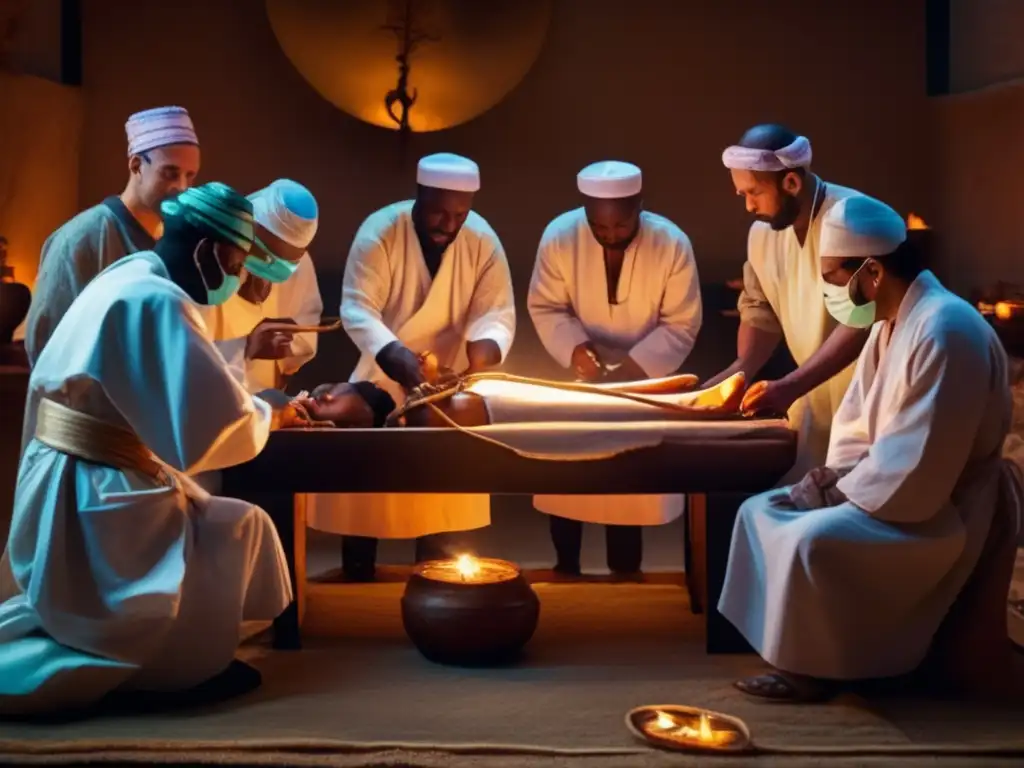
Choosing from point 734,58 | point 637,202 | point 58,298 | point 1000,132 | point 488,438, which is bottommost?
point 488,438

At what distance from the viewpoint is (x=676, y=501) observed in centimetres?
572

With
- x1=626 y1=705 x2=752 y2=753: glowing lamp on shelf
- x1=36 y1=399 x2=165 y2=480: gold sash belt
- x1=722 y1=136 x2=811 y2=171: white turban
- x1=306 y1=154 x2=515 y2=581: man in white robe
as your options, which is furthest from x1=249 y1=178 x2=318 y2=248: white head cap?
x1=626 y1=705 x2=752 y2=753: glowing lamp on shelf

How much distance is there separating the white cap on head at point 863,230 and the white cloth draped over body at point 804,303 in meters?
0.69

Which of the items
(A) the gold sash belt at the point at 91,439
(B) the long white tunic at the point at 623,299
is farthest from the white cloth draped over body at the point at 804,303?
(A) the gold sash belt at the point at 91,439

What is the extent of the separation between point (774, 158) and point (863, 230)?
0.89 meters

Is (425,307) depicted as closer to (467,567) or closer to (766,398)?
(467,567)

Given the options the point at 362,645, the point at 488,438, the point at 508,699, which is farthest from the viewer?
the point at 362,645

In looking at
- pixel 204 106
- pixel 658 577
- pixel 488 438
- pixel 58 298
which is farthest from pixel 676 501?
pixel 204 106

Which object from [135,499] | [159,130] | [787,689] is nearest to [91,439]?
[135,499]

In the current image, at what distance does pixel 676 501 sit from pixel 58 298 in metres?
2.80

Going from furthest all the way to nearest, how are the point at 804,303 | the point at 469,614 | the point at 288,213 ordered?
the point at 804,303
the point at 288,213
the point at 469,614

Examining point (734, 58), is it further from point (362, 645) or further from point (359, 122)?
point (362, 645)

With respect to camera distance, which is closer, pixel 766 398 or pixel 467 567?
pixel 467 567

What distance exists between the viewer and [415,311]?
228 inches
